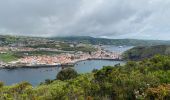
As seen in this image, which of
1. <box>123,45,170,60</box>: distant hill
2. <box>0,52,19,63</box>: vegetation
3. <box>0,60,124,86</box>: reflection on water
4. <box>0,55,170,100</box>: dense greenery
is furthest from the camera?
<box>0,52,19,63</box>: vegetation

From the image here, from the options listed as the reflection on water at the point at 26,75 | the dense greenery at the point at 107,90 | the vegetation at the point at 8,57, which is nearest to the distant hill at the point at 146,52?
the reflection on water at the point at 26,75

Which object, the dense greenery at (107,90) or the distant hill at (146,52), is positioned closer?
the dense greenery at (107,90)

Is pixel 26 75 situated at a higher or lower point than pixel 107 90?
lower

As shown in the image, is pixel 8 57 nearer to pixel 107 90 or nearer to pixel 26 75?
pixel 26 75

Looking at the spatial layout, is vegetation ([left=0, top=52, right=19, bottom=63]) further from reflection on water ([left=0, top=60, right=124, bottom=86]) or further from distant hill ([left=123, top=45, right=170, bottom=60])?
distant hill ([left=123, top=45, right=170, bottom=60])

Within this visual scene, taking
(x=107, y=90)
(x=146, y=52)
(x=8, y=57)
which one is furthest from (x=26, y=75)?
(x=107, y=90)

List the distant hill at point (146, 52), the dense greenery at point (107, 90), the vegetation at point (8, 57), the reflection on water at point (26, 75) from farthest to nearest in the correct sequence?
1. the vegetation at point (8, 57)
2. the distant hill at point (146, 52)
3. the reflection on water at point (26, 75)
4. the dense greenery at point (107, 90)

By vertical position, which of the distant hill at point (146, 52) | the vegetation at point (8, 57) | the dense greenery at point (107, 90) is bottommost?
the vegetation at point (8, 57)

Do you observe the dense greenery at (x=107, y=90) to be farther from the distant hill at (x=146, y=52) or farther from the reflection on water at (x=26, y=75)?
the distant hill at (x=146, y=52)

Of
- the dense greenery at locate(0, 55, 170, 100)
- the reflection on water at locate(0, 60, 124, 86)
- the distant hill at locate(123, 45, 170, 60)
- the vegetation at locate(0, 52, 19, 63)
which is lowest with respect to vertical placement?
the reflection on water at locate(0, 60, 124, 86)

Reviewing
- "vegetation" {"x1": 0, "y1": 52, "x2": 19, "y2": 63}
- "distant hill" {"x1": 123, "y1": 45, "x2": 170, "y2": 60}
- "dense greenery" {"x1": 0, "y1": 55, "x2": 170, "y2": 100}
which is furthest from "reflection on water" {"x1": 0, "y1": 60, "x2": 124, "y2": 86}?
"dense greenery" {"x1": 0, "y1": 55, "x2": 170, "y2": 100}

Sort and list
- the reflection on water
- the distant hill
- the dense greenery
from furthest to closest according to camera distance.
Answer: the distant hill
the reflection on water
the dense greenery

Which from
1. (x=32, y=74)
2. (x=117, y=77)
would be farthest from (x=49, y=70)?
(x=117, y=77)
